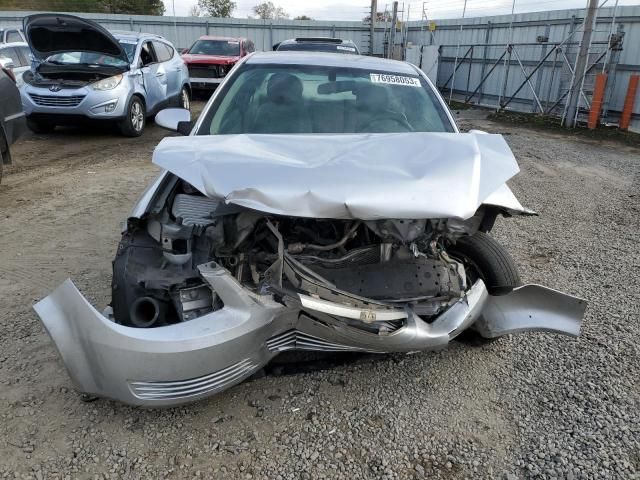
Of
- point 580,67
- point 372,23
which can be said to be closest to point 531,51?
point 580,67

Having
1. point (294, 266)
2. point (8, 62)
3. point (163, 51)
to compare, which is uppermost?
point (163, 51)

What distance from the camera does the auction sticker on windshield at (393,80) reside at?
3775 millimetres

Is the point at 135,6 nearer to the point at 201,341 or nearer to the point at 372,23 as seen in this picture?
the point at 372,23

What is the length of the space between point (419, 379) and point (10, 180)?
6.18 meters

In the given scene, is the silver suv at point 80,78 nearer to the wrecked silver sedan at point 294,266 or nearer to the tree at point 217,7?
the wrecked silver sedan at point 294,266

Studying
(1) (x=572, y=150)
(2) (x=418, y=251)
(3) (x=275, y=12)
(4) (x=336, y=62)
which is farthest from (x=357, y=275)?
(3) (x=275, y=12)

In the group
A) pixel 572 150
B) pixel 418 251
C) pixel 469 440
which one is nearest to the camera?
pixel 469 440

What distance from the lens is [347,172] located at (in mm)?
2381

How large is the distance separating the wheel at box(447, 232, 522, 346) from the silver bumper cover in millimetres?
589

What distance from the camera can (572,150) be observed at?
9586mm

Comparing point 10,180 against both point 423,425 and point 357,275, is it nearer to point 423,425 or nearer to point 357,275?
point 357,275

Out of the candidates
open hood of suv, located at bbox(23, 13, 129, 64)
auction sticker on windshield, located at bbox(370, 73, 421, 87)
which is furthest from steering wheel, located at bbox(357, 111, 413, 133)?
open hood of suv, located at bbox(23, 13, 129, 64)

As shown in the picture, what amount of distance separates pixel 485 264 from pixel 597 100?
1059 cm

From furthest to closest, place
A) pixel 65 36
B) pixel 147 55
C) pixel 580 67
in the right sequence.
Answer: pixel 580 67 → pixel 147 55 → pixel 65 36
